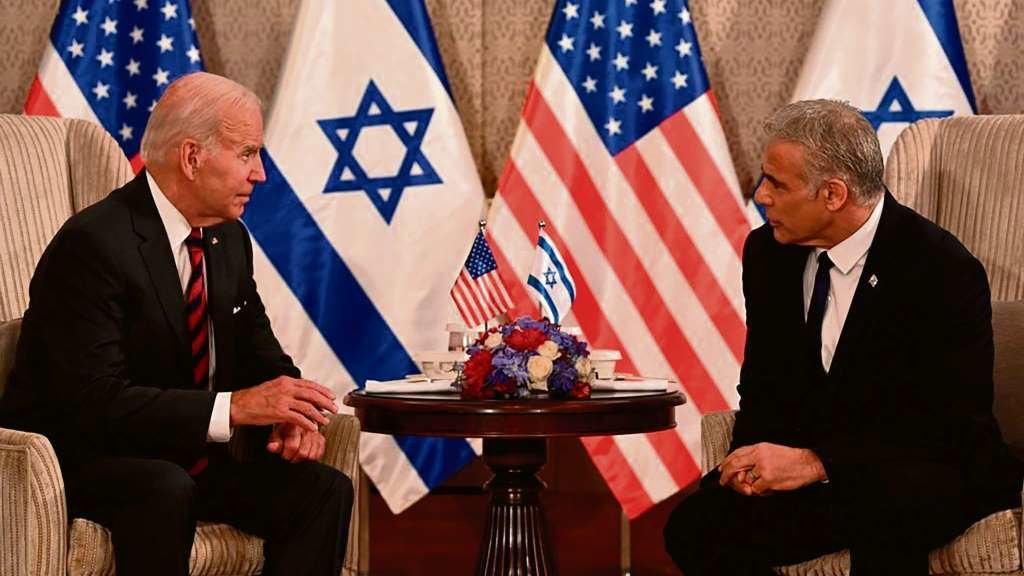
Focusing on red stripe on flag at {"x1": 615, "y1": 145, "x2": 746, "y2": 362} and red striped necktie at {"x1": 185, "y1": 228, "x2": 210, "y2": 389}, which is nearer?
red striped necktie at {"x1": 185, "y1": 228, "x2": 210, "y2": 389}

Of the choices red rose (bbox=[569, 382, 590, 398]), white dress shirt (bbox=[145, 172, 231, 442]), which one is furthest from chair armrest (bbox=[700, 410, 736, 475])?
white dress shirt (bbox=[145, 172, 231, 442])

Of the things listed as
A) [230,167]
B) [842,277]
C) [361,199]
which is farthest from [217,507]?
[361,199]

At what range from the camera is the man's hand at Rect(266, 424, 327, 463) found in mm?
3338

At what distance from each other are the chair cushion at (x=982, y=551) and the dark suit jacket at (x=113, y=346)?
1.56m

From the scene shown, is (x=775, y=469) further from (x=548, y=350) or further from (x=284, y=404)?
(x=284, y=404)

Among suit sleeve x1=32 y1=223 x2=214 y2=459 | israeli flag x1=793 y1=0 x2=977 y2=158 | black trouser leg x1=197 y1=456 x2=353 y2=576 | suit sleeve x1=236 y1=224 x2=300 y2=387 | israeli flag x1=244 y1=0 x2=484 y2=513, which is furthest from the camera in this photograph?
israeli flag x1=244 y1=0 x2=484 y2=513

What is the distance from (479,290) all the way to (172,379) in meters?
1.06

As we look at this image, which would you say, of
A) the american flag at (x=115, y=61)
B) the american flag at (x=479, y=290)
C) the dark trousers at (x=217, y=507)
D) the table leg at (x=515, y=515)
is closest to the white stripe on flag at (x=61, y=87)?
the american flag at (x=115, y=61)

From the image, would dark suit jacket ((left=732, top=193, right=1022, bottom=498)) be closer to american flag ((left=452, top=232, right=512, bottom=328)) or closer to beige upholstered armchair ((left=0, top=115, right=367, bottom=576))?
american flag ((left=452, top=232, right=512, bottom=328))

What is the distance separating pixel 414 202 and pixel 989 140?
1926 millimetres

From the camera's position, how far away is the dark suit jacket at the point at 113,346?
3182 millimetres

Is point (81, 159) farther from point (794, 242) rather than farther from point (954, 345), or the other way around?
point (954, 345)

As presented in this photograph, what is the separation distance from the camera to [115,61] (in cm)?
505

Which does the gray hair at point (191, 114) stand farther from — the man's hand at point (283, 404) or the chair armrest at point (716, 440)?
the chair armrest at point (716, 440)
